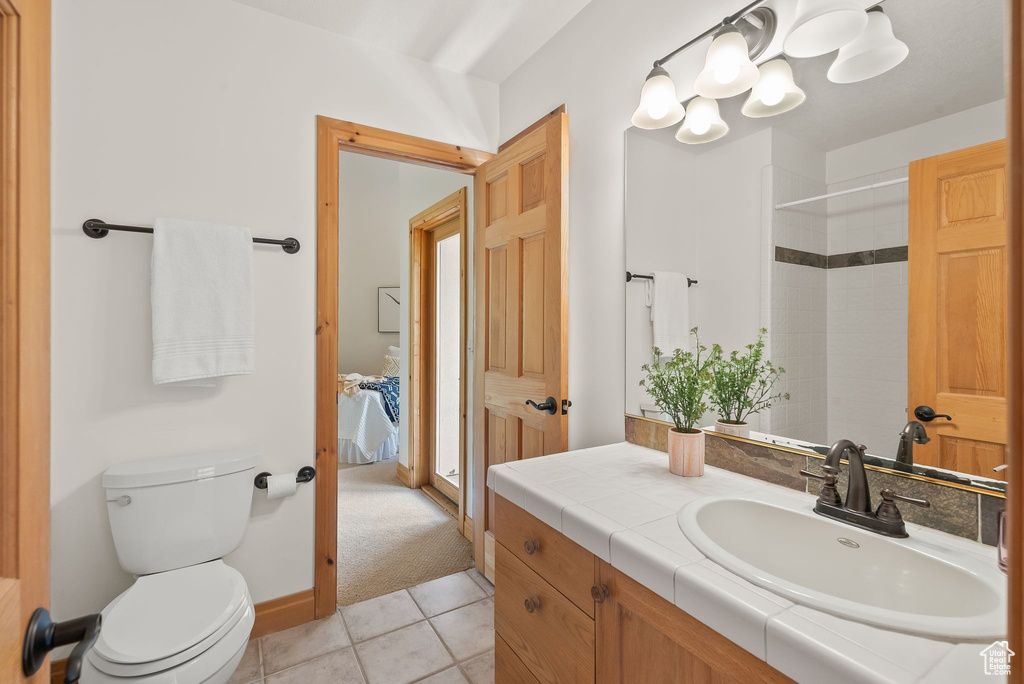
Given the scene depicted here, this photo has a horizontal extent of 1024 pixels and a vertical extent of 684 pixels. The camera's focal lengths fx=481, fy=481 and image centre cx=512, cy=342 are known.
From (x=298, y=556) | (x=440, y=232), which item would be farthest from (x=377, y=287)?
(x=298, y=556)

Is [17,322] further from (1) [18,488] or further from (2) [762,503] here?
(2) [762,503]

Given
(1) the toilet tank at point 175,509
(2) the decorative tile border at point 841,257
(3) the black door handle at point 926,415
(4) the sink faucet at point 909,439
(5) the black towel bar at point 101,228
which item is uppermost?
(5) the black towel bar at point 101,228

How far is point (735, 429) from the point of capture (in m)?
1.38

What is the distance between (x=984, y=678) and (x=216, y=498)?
1982 millimetres

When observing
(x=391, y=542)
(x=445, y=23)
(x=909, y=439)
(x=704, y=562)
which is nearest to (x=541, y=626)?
(x=704, y=562)

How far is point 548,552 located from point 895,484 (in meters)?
0.77

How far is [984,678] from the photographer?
57 centimetres

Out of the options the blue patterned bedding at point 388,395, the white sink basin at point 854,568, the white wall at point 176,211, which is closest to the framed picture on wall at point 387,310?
the blue patterned bedding at point 388,395

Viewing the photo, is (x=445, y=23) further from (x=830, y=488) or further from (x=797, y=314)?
(x=830, y=488)

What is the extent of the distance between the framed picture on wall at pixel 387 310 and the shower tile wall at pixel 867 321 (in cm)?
525

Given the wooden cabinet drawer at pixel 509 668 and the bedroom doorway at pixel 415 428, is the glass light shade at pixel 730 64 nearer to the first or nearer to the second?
the bedroom doorway at pixel 415 428

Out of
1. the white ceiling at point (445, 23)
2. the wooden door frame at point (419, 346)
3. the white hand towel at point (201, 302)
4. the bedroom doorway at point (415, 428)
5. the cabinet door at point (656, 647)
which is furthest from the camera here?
the wooden door frame at point (419, 346)

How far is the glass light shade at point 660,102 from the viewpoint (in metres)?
1.53

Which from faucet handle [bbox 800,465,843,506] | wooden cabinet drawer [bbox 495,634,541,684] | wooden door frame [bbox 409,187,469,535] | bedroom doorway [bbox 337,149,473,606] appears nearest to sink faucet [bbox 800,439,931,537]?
faucet handle [bbox 800,465,843,506]
